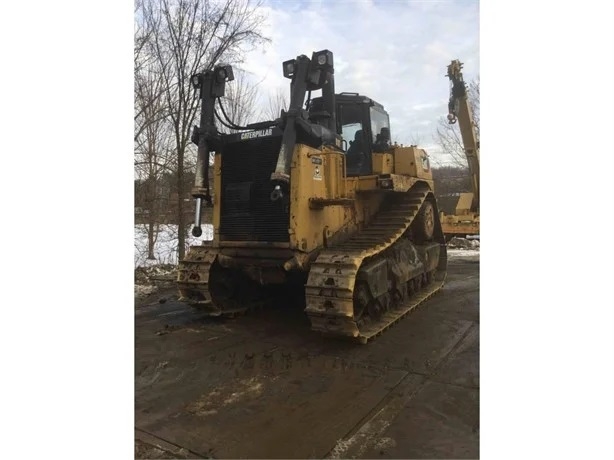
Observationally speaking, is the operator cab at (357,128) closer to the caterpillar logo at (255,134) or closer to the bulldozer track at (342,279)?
the bulldozer track at (342,279)

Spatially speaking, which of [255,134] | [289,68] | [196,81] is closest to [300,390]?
[255,134]

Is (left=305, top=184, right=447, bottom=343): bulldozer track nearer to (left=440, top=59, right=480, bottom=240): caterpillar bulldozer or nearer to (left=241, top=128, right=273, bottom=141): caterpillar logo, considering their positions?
(left=440, top=59, right=480, bottom=240): caterpillar bulldozer

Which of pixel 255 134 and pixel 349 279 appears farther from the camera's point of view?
pixel 255 134

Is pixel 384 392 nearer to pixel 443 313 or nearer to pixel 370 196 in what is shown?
pixel 443 313

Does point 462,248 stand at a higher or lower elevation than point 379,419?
higher

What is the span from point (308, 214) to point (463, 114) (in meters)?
1.76

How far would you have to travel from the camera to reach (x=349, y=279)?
390 cm

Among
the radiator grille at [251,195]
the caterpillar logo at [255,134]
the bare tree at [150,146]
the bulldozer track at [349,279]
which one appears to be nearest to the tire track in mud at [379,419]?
the bulldozer track at [349,279]

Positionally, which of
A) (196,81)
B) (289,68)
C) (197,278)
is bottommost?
(197,278)

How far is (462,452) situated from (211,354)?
7.37 feet

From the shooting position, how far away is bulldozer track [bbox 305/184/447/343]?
3.91 meters

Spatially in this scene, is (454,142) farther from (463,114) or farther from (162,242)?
(162,242)

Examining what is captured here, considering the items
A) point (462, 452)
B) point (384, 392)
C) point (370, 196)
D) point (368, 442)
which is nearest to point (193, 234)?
point (370, 196)

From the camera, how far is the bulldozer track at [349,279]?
3910mm
